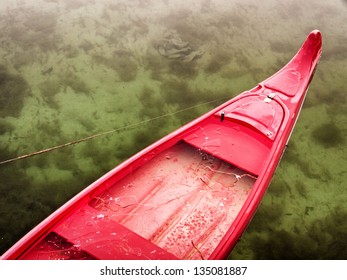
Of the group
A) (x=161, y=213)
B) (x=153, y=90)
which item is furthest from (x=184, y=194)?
(x=153, y=90)

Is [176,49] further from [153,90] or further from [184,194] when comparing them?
[184,194]

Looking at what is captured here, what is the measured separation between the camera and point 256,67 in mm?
6023

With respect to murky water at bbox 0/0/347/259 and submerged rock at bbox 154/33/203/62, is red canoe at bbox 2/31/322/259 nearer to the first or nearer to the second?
murky water at bbox 0/0/347/259

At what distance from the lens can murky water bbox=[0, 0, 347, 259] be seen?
413 cm

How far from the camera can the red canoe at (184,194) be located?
3.10m

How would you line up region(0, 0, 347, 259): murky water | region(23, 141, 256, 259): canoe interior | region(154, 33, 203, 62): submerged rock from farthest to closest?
region(154, 33, 203, 62): submerged rock, region(0, 0, 347, 259): murky water, region(23, 141, 256, 259): canoe interior

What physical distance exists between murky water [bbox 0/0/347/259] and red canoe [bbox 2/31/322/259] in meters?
0.58

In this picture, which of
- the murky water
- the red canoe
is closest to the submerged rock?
the murky water

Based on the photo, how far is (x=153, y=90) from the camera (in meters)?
5.54

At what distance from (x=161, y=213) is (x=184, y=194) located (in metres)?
0.36

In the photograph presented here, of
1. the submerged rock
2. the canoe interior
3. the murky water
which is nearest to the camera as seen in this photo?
the canoe interior

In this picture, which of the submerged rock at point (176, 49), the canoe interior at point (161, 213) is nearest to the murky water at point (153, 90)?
the submerged rock at point (176, 49)

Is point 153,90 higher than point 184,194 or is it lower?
higher

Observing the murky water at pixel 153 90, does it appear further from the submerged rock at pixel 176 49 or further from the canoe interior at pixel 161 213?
the canoe interior at pixel 161 213
